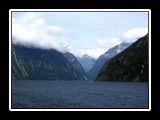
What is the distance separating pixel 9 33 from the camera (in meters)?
14.0
